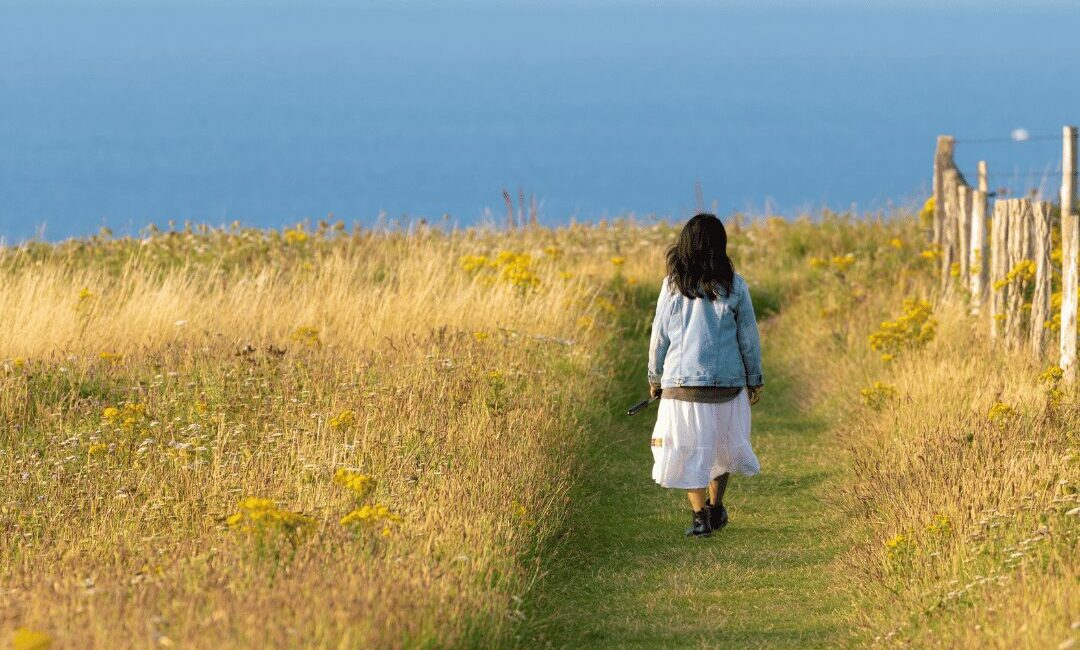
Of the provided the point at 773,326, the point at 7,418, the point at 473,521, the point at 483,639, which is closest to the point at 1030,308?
the point at 773,326

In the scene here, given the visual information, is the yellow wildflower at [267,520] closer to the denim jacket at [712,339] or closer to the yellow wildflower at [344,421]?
the yellow wildflower at [344,421]

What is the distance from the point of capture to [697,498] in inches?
299

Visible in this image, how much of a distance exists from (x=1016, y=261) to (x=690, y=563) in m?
4.87

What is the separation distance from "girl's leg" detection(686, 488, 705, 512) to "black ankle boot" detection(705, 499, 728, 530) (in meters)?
0.06

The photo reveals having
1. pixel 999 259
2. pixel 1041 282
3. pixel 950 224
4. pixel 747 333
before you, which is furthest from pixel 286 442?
pixel 950 224

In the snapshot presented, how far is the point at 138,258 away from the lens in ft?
47.6

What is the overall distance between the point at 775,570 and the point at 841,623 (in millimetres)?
917

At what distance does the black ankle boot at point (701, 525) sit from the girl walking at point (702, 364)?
11 centimetres

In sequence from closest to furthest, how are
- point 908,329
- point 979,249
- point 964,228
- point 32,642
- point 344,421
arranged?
point 32,642 < point 344,421 < point 908,329 < point 979,249 < point 964,228

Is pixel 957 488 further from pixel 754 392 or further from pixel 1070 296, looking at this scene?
pixel 1070 296

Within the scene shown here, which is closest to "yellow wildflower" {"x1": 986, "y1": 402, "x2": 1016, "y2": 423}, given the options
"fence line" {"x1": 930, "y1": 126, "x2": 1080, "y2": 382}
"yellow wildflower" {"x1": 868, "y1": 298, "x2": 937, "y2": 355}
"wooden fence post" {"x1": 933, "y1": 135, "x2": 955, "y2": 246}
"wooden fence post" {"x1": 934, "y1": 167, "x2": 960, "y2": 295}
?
"fence line" {"x1": 930, "y1": 126, "x2": 1080, "y2": 382}

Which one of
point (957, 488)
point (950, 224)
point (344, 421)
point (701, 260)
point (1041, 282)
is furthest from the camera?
point (950, 224)

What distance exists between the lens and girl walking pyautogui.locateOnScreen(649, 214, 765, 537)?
23.9ft

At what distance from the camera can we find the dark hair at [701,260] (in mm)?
7199
